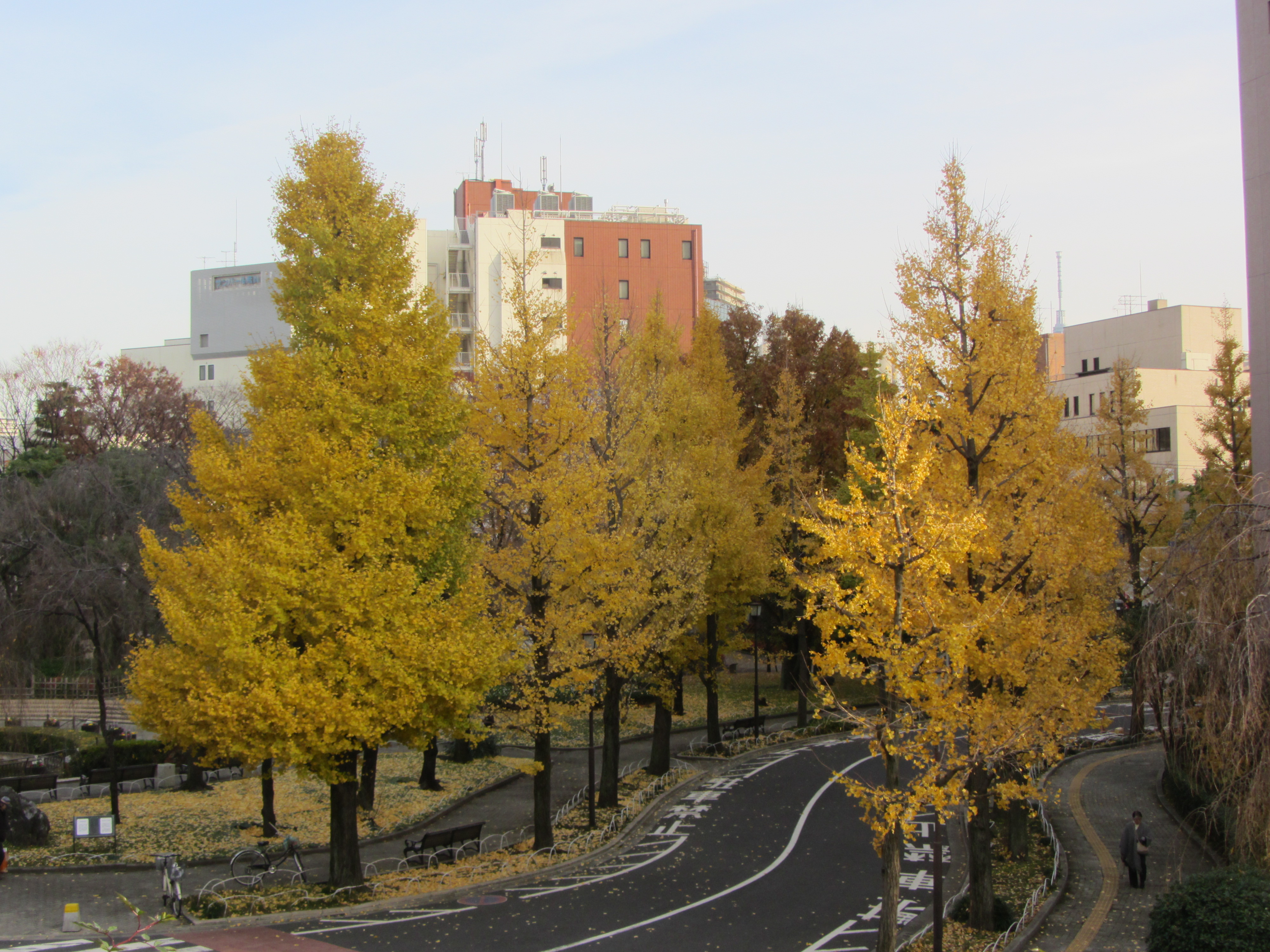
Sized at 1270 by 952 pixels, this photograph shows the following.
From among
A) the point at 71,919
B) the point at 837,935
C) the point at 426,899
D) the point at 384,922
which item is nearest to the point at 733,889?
the point at 837,935

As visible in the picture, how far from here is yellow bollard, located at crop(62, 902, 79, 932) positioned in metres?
14.9

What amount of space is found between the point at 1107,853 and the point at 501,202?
66834 mm

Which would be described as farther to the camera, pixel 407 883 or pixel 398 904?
pixel 407 883

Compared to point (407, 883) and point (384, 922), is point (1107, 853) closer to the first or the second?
point (407, 883)

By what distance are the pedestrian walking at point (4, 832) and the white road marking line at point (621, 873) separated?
30.6ft

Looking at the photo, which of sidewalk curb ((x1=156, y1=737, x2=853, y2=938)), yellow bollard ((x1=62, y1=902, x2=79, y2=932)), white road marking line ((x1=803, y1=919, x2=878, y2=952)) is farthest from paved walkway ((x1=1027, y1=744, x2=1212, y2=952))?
yellow bollard ((x1=62, y1=902, x2=79, y2=932))

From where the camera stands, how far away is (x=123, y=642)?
30016 mm

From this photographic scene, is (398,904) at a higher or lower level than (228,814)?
higher

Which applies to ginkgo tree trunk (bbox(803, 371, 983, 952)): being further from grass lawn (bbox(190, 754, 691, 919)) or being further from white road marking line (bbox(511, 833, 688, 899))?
grass lawn (bbox(190, 754, 691, 919))

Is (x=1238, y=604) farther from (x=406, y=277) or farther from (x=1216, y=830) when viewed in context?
(x=406, y=277)

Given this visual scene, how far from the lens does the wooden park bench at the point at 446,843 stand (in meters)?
19.2

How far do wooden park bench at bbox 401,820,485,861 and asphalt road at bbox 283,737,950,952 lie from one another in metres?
2.14

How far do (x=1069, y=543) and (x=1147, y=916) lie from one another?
6044 millimetres

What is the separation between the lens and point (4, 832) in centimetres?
1866
